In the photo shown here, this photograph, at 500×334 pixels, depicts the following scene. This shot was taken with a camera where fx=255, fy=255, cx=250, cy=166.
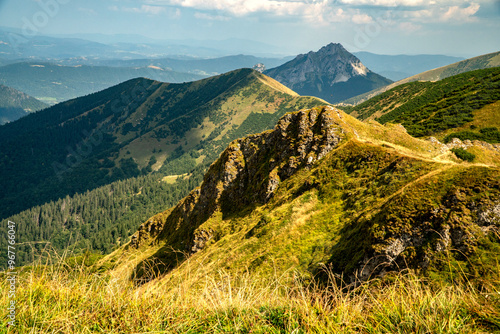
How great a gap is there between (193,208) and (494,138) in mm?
67873

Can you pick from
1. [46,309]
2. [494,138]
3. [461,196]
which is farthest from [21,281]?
[494,138]

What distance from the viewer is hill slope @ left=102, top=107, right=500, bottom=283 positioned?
16906 mm

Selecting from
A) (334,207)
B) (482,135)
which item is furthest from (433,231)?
(482,135)

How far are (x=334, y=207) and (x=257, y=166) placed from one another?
25.0 metres

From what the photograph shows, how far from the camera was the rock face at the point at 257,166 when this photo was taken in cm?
4356

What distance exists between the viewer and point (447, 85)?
133 m

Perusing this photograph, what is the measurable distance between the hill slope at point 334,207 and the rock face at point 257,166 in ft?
0.75

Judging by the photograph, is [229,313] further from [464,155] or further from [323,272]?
[464,155]

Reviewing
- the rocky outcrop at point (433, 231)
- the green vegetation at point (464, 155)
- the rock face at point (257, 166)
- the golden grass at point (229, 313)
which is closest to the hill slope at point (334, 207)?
the rocky outcrop at point (433, 231)

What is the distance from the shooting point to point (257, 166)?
176 feet

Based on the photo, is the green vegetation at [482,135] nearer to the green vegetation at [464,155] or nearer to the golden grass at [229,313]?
the green vegetation at [464,155]

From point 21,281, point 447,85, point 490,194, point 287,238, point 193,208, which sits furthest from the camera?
point 447,85

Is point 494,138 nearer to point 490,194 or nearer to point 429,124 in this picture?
point 429,124

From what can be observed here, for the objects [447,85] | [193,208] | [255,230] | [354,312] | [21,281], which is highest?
[447,85]
